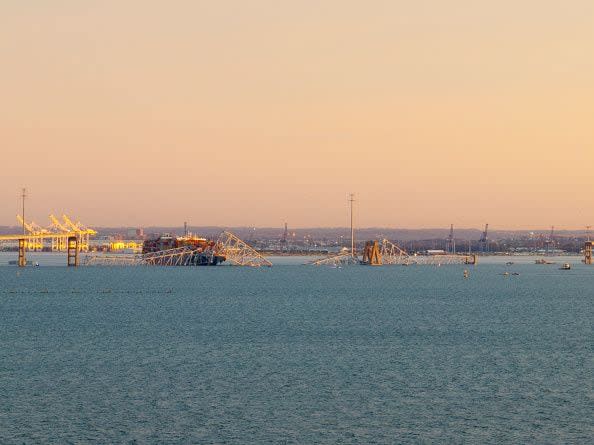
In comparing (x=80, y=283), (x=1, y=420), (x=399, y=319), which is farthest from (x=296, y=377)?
(x=80, y=283)

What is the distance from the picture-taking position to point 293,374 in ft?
165

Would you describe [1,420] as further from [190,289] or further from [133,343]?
[190,289]

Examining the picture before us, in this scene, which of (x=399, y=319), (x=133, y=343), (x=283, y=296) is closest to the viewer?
(x=133, y=343)

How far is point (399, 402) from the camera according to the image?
140 ft

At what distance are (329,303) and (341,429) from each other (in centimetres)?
6931

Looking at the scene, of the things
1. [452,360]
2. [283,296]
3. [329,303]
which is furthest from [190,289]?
[452,360]

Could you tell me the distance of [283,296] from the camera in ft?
391

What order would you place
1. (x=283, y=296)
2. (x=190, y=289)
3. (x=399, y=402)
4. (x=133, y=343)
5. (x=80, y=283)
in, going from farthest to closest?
(x=80, y=283) → (x=190, y=289) → (x=283, y=296) → (x=133, y=343) → (x=399, y=402)

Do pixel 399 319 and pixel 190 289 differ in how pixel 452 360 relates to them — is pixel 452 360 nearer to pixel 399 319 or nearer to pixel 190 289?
pixel 399 319

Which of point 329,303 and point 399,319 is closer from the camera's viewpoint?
point 399,319

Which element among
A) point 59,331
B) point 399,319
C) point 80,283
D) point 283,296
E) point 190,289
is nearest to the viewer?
point 59,331

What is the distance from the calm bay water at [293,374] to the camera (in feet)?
122

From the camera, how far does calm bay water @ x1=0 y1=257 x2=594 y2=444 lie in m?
37.2

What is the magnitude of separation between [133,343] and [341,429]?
29.1m
